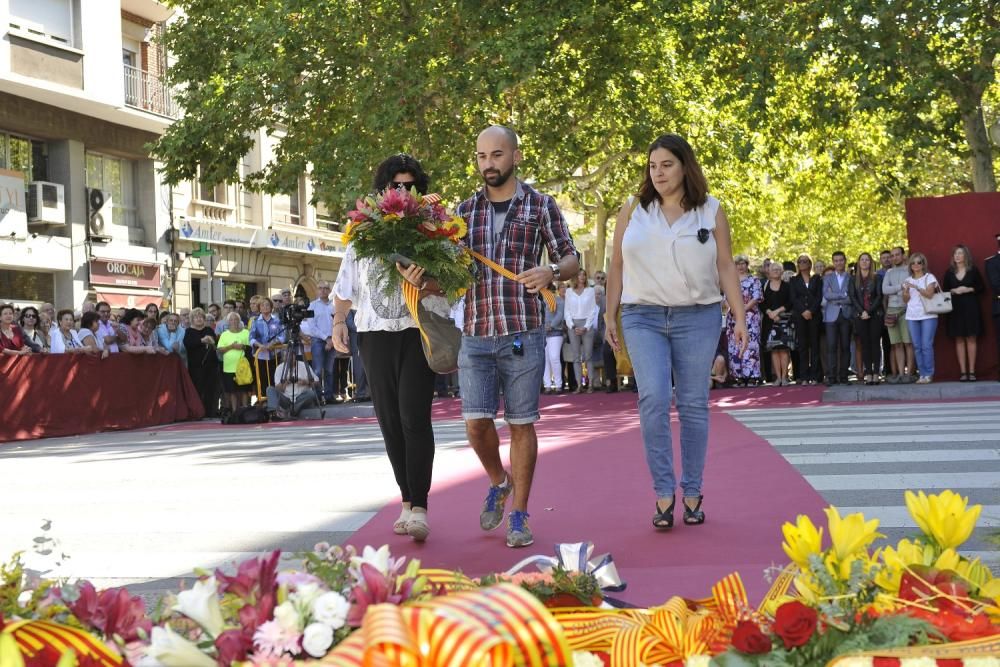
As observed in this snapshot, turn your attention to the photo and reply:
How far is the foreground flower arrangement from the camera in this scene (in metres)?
1.66

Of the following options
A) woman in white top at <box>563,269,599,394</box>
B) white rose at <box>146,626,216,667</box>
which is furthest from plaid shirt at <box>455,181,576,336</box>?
woman in white top at <box>563,269,599,394</box>

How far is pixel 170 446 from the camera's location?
14688mm

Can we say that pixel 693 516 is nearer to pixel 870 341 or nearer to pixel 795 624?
pixel 795 624

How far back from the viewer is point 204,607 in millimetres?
2055

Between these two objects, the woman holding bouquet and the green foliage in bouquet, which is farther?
the woman holding bouquet

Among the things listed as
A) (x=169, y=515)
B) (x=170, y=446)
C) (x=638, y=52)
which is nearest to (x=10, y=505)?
(x=169, y=515)

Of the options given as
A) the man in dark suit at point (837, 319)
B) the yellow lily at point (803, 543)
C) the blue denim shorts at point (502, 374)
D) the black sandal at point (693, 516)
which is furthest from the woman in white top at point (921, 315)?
the yellow lily at point (803, 543)

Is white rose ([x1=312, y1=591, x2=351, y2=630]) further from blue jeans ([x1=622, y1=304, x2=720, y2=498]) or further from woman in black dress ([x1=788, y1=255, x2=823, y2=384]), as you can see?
woman in black dress ([x1=788, y1=255, x2=823, y2=384])

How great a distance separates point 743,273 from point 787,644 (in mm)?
18029

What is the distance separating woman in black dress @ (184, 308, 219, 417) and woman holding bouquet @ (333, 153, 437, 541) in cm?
1501

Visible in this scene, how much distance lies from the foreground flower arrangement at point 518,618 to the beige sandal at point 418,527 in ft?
12.4

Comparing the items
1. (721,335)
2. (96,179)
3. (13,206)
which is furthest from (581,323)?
(96,179)

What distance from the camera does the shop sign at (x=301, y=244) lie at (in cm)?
4019

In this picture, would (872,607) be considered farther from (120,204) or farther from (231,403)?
(120,204)
